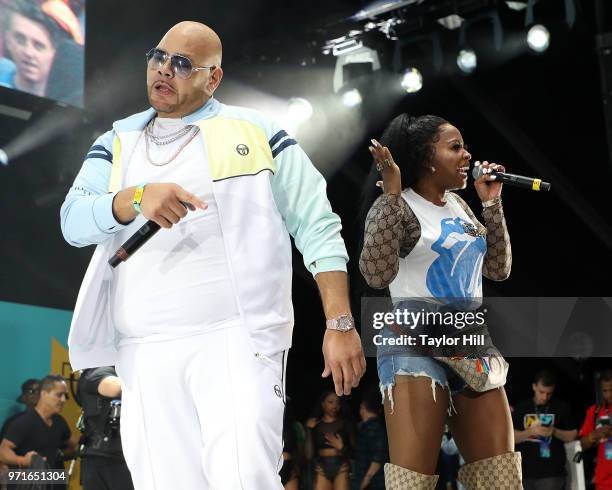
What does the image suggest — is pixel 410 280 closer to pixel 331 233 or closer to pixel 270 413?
pixel 331 233

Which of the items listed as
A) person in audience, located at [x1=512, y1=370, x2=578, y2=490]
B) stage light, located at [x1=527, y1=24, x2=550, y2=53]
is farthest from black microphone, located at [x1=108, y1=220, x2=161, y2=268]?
stage light, located at [x1=527, y1=24, x2=550, y2=53]

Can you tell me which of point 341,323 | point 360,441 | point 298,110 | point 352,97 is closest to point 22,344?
point 360,441

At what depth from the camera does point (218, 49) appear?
2.29 metres

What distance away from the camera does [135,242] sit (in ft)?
6.38

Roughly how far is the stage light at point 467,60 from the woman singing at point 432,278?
203 inches

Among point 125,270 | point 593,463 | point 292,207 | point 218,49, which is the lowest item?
point 593,463

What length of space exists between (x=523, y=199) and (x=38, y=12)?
16.5ft

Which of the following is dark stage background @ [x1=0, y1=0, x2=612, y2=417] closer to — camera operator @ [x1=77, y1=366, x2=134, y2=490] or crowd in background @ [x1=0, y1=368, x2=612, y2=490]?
crowd in background @ [x1=0, y1=368, x2=612, y2=490]

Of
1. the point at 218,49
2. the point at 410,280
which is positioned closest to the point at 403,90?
the point at 410,280

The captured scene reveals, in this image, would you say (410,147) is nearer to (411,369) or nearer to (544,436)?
(411,369)

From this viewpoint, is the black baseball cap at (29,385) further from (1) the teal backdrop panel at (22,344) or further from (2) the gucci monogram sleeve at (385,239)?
(2) the gucci monogram sleeve at (385,239)

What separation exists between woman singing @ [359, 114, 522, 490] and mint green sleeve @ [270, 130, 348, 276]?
0.68 meters

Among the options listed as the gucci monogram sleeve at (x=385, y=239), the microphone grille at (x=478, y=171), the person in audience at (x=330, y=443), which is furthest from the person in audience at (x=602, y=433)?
the gucci monogram sleeve at (x=385, y=239)

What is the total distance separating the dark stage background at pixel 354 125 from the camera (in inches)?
289
